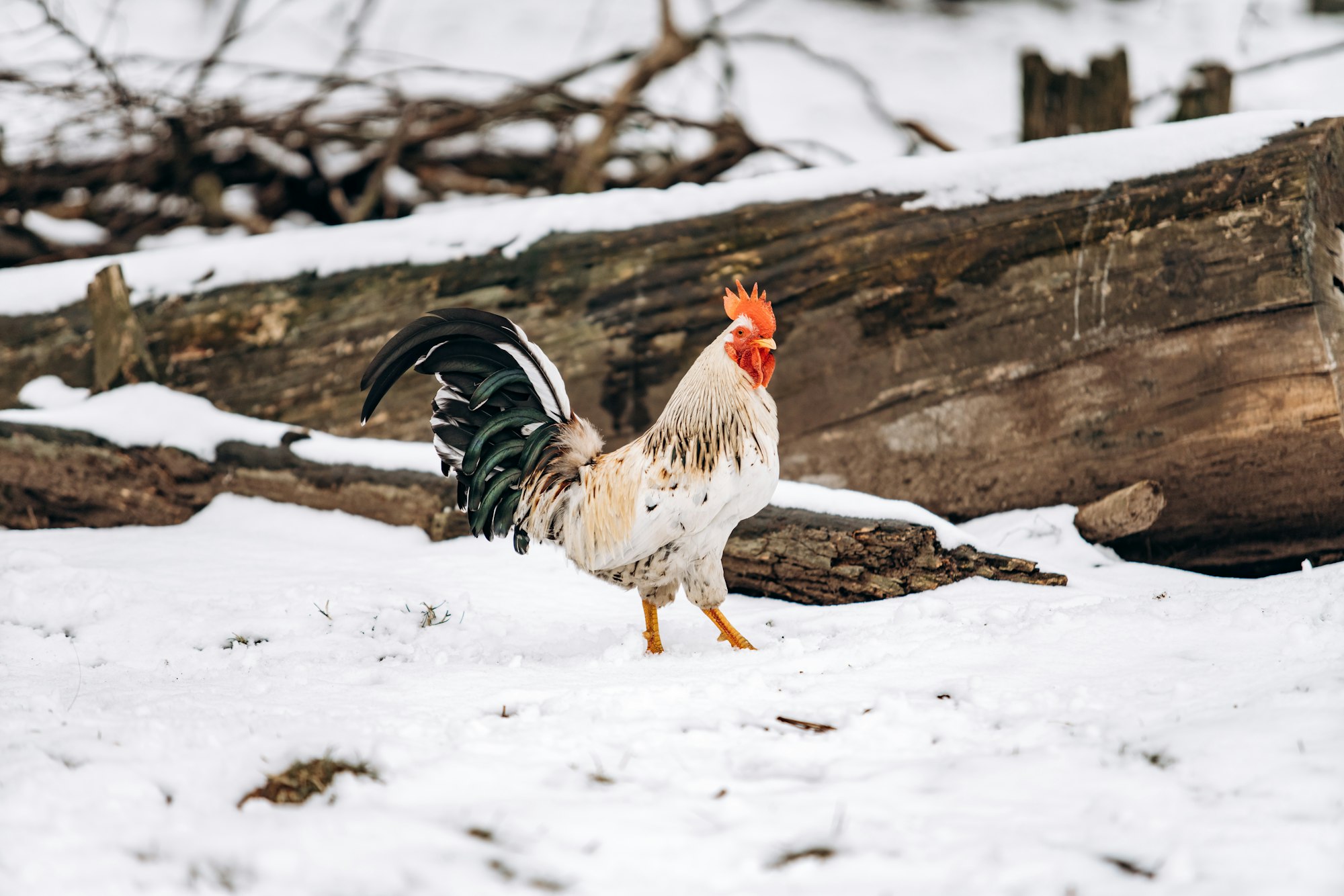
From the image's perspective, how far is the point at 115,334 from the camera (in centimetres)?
541

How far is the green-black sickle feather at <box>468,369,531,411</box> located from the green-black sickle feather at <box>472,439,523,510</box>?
0.19 metres

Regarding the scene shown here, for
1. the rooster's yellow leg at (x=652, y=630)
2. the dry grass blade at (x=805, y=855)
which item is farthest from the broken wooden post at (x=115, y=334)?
the dry grass blade at (x=805, y=855)

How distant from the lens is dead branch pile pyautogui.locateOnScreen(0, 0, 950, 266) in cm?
853

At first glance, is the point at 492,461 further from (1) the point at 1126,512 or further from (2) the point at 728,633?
(1) the point at 1126,512

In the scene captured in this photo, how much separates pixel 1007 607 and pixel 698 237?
105 inches

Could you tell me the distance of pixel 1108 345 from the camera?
4.56m

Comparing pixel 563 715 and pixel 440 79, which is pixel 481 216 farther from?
pixel 440 79

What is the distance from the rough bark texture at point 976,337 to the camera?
4.28 meters

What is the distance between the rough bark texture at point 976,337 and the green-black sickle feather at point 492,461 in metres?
1.54

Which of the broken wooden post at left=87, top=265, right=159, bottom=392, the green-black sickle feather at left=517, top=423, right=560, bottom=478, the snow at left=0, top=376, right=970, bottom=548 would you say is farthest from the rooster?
the broken wooden post at left=87, top=265, right=159, bottom=392

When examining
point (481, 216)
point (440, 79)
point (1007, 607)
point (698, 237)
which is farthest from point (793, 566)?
point (440, 79)

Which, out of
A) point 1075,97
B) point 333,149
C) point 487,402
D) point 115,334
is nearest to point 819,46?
point 333,149

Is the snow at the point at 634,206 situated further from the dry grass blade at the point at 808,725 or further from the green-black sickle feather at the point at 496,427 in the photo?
the dry grass blade at the point at 808,725

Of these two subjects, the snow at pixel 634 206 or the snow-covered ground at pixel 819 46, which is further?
the snow-covered ground at pixel 819 46
